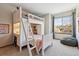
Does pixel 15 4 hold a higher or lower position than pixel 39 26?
higher

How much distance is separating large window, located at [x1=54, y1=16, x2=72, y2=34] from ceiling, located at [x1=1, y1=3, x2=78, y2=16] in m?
0.23

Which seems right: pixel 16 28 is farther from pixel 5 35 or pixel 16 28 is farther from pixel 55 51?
pixel 55 51

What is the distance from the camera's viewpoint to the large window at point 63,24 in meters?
2.20

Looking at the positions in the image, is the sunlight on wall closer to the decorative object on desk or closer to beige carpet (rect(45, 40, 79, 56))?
the decorative object on desk

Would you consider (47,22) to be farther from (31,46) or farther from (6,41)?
(6,41)

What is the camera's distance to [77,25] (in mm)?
2189

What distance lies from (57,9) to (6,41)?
1.93 m

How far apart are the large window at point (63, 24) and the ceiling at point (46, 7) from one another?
235 millimetres

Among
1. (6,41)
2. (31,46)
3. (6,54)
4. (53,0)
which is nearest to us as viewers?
(53,0)

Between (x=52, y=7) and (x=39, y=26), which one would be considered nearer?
(x=52, y=7)

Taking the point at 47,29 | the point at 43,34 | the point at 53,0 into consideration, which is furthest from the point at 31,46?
the point at 53,0

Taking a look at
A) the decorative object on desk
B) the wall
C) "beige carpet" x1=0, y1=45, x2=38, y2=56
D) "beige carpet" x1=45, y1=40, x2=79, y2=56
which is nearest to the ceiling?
the wall

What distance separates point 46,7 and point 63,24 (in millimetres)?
698

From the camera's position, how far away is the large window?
220cm
